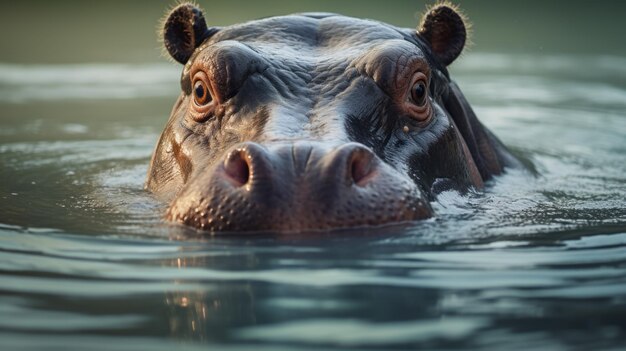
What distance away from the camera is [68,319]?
3838mm

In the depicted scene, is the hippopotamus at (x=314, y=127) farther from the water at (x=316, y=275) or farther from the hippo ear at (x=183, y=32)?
the water at (x=316, y=275)

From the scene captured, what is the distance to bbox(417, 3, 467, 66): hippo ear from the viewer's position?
740 cm

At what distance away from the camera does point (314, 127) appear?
18.4ft

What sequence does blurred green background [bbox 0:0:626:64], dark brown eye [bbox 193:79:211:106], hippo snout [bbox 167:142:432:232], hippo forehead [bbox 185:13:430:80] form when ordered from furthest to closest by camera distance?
blurred green background [bbox 0:0:626:64]
dark brown eye [bbox 193:79:211:106]
hippo forehead [bbox 185:13:430:80]
hippo snout [bbox 167:142:432:232]

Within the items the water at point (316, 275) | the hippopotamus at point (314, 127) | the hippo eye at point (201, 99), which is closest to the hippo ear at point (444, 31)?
the hippopotamus at point (314, 127)

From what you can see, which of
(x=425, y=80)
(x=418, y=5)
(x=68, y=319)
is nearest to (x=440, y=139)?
(x=425, y=80)

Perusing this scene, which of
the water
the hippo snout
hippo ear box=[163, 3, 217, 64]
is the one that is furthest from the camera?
hippo ear box=[163, 3, 217, 64]

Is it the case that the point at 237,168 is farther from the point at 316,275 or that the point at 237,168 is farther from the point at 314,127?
the point at 316,275

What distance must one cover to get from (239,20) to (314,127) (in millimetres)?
14134

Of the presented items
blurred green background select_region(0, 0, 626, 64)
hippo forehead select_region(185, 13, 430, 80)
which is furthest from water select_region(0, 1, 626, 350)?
blurred green background select_region(0, 0, 626, 64)

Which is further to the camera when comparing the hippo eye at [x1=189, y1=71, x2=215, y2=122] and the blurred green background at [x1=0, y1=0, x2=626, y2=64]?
the blurred green background at [x1=0, y1=0, x2=626, y2=64]

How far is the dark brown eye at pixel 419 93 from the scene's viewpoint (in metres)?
6.39

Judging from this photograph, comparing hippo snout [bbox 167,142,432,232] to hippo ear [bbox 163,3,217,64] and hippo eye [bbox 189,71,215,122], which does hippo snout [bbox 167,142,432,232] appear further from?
hippo ear [bbox 163,3,217,64]

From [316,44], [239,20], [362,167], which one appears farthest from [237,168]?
[239,20]
